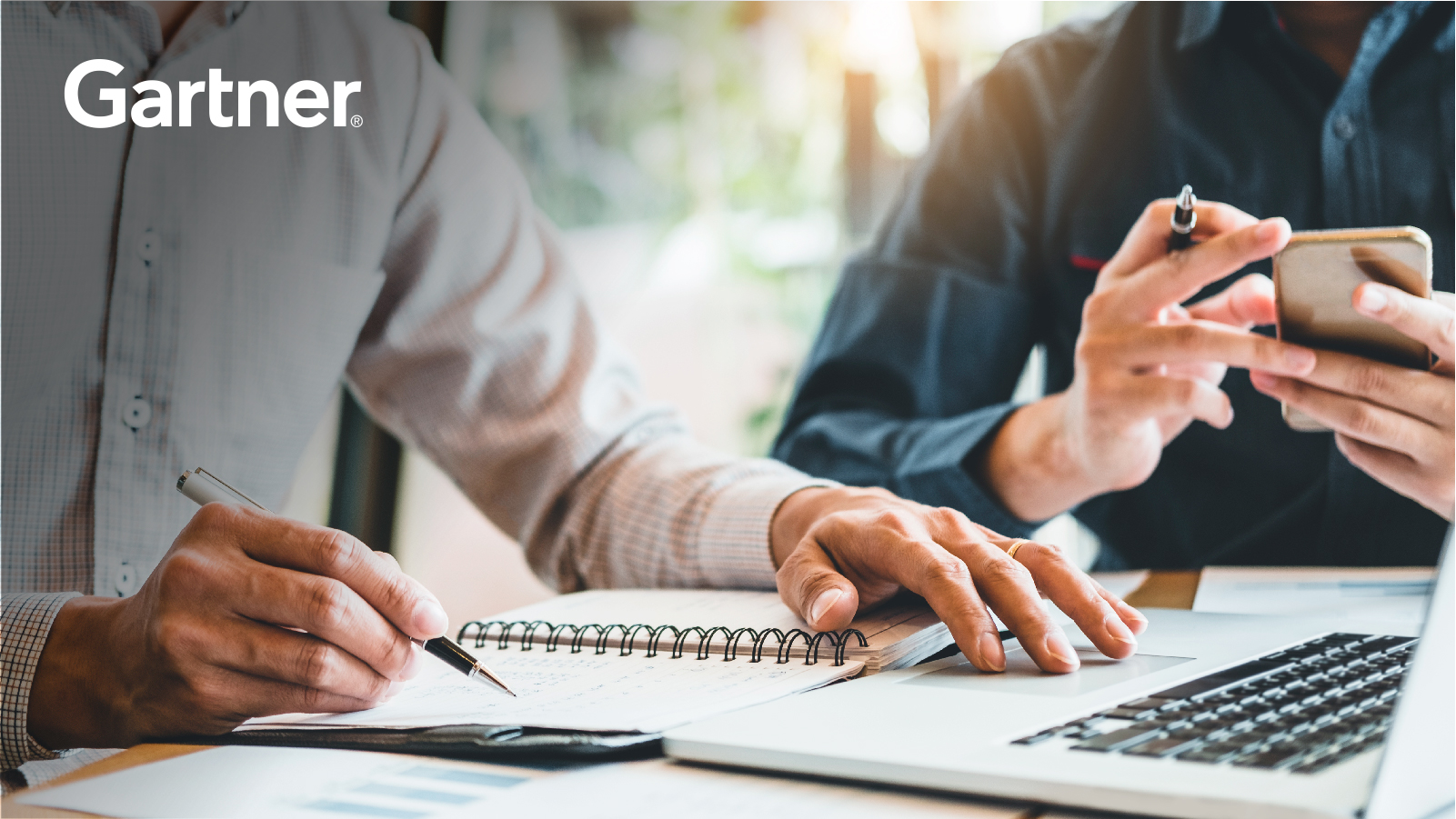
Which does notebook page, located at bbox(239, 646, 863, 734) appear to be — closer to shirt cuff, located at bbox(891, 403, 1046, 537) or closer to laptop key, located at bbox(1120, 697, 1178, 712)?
laptop key, located at bbox(1120, 697, 1178, 712)

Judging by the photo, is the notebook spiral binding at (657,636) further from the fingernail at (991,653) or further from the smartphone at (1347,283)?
the smartphone at (1347,283)

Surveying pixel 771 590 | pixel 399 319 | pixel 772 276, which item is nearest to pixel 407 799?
pixel 771 590

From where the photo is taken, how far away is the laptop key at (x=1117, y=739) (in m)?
0.34

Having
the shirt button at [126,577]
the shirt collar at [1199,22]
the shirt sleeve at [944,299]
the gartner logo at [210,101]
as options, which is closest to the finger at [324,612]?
the shirt button at [126,577]

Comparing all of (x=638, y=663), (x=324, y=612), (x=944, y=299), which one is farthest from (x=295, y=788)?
(x=944, y=299)

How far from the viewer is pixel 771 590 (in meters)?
0.71

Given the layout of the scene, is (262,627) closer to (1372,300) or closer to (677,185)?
(1372,300)

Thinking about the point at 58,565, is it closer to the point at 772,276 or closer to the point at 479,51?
the point at 772,276

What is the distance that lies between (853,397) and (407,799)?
79cm

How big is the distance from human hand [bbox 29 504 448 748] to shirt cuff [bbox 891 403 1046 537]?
59 centimetres

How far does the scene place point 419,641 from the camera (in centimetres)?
44

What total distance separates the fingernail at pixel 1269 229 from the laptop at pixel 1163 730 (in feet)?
0.87

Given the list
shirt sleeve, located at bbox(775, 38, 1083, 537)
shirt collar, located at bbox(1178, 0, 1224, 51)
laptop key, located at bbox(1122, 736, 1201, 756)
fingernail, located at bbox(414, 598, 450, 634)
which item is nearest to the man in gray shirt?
fingernail, located at bbox(414, 598, 450, 634)

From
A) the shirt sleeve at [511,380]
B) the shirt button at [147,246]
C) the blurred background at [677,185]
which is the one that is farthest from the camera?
the blurred background at [677,185]
